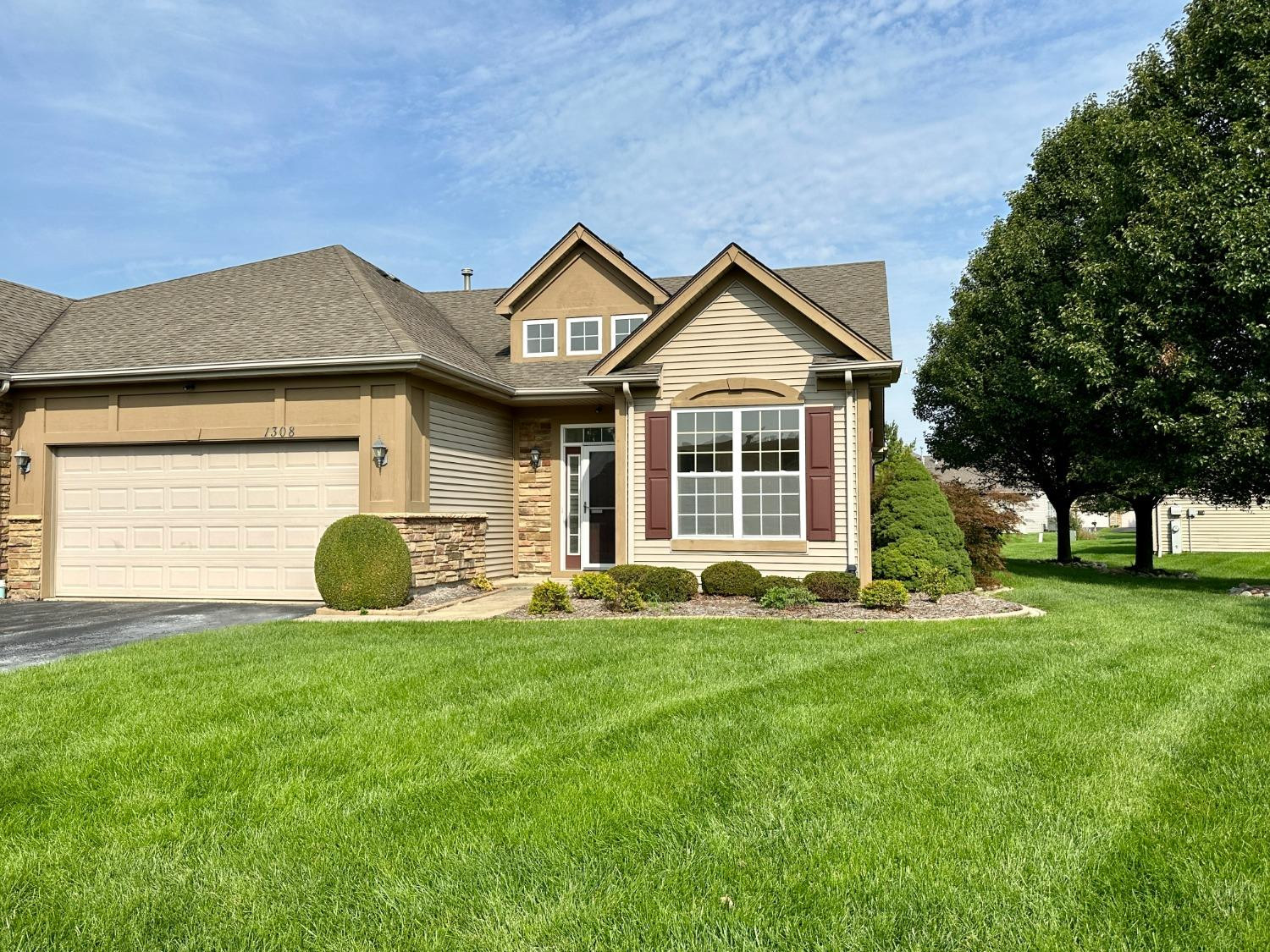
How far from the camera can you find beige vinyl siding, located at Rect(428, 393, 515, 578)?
12.4m

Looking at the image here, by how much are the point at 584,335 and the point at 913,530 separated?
6.89 meters

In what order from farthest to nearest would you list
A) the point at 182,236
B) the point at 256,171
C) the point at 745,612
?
the point at 182,236
the point at 256,171
the point at 745,612

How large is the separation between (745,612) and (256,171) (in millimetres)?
12322

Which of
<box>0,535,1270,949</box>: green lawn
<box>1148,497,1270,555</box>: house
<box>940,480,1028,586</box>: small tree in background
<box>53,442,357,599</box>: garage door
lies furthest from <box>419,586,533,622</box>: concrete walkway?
<box>1148,497,1270,555</box>: house

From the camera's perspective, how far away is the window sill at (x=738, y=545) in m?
11.5

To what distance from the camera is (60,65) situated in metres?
12.7

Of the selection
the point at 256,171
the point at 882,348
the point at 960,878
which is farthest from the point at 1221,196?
the point at 256,171

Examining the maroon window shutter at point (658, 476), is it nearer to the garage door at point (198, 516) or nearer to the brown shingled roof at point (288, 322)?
the brown shingled roof at point (288, 322)

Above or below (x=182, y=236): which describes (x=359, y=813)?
below

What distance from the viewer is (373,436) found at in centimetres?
1170

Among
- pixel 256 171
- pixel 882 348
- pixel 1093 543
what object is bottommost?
pixel 1093 543

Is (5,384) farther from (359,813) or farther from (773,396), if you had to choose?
(359,813)

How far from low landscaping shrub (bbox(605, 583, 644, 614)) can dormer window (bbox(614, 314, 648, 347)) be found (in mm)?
5909

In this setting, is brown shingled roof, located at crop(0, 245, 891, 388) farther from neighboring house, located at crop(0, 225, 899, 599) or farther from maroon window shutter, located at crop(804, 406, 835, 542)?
maroon window shutter, located at crop(804, 406, 835, 542)
